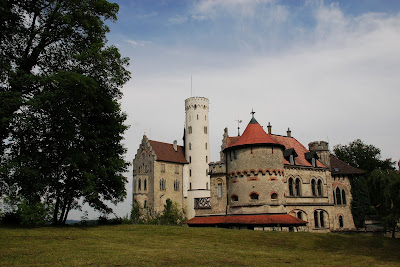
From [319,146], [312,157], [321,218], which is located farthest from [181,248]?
[319,146]

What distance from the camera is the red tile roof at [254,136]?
35.7 metres

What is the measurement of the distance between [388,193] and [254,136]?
15.7m

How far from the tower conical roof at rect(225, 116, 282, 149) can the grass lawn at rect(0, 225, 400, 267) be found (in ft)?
36.6

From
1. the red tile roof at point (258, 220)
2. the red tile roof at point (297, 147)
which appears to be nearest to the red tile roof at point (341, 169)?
the red tile roof at point (297, 147)

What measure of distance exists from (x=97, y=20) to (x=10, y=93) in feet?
25.7

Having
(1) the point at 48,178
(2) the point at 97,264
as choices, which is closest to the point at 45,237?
(1) the point at 48,178

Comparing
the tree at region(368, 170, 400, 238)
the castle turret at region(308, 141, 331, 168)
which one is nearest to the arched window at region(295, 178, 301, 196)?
the castle turret at region(308, 141, 331, 168)

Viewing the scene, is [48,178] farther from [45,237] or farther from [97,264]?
[97,264]

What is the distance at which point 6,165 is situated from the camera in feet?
65.2

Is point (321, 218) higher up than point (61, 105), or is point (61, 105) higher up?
point (61, 105)

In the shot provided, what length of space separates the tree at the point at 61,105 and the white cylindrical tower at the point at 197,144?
4269 cm

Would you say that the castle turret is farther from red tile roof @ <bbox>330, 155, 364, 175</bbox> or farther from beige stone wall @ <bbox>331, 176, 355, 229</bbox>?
beige stone wall @ <bbox>331, 176, 355, 229</bbox>

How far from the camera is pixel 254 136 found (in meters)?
36.3

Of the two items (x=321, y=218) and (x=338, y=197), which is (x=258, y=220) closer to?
(x=321, y=218)
